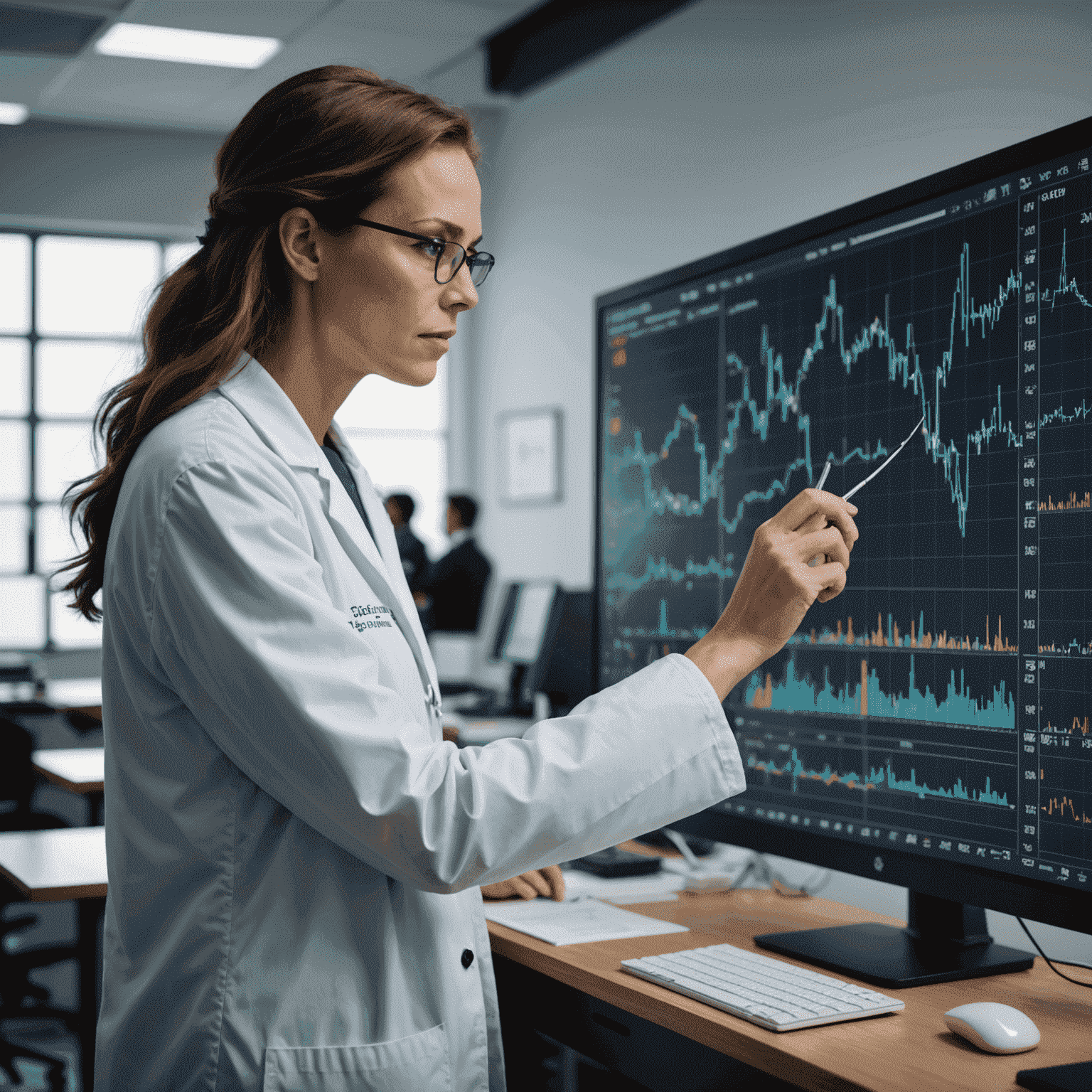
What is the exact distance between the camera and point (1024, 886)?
109 centimetres

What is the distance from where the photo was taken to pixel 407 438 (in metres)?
7.39

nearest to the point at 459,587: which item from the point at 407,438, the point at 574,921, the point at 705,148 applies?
the point at 407,438

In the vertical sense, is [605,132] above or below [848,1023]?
above

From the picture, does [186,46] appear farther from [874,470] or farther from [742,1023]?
[742,1023]

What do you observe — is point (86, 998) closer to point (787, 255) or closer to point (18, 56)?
point (787, 255)

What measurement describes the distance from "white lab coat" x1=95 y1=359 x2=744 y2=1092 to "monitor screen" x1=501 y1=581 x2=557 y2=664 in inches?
115

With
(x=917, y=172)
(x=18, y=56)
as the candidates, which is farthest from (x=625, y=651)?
(x=18, y=56)

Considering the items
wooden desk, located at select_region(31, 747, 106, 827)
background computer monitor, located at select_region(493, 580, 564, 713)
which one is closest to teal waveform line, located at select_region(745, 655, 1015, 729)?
wooden desk, located at select_region(31, 747, 106, 827)

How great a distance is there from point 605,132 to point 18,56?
2.73 metres

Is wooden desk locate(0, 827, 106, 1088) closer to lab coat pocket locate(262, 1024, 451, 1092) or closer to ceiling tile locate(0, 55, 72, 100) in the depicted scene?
lab coat pocket locate(262, 1024, 451, 1092)

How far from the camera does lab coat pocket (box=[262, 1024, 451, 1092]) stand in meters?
0.95

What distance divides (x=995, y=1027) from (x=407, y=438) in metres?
6.63

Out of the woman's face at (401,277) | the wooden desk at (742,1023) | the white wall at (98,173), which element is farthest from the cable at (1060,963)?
the white wall at (98,173)

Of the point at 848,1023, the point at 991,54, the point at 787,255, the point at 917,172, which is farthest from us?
the point at 917,172
